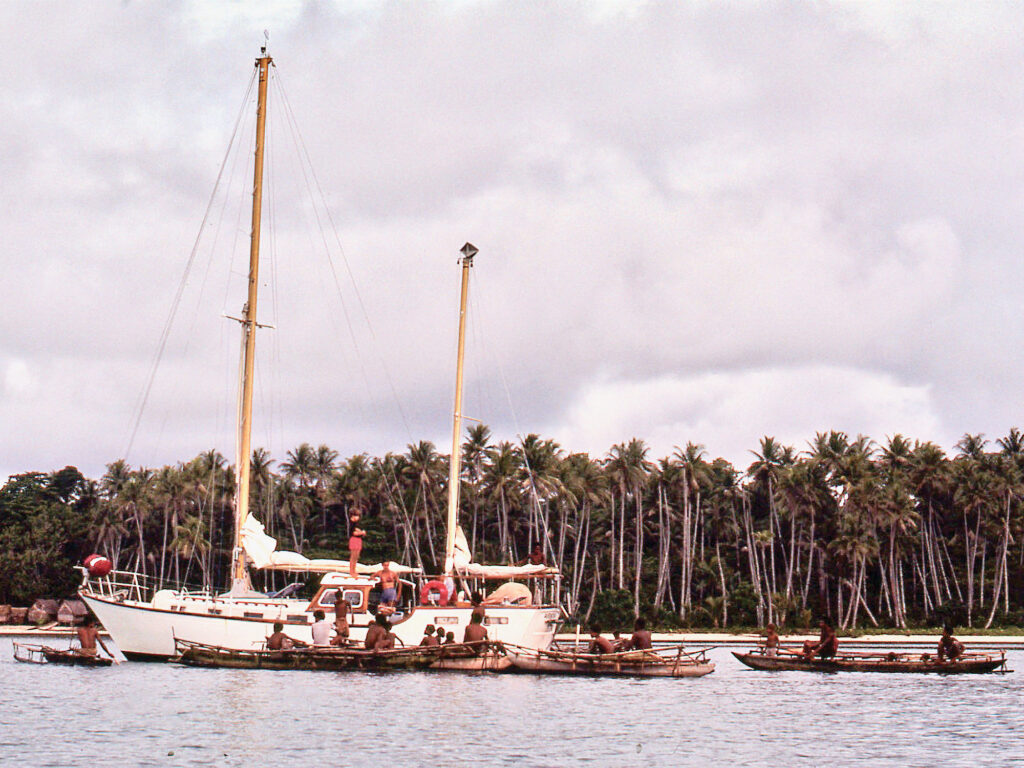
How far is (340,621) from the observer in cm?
4372

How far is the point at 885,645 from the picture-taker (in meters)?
77.8

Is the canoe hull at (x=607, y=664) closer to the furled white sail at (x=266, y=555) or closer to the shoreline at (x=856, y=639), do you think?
the furled white sail at (x=266, y=555)

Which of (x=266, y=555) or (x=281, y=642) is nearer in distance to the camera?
(x=281, y=642)

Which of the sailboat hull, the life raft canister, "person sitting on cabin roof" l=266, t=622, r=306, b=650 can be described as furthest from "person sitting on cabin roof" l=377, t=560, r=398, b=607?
the life raft canister

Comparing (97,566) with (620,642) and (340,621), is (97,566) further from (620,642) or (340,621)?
(620,642)

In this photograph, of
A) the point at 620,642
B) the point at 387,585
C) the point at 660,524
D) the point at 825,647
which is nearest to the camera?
the point at 620,642

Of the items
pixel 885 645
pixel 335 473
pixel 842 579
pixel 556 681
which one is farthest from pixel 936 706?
pixel 335 473

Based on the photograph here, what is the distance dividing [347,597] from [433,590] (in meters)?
4.09

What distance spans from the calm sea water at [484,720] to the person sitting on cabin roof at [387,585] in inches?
120

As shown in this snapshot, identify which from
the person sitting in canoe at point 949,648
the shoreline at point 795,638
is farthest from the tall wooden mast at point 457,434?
the shoreline at point 795,638

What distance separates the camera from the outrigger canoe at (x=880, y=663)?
152ft

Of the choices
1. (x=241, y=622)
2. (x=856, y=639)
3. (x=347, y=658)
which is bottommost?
(x=856, y=639)

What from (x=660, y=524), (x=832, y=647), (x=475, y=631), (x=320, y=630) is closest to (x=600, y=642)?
(x=475, y=631)

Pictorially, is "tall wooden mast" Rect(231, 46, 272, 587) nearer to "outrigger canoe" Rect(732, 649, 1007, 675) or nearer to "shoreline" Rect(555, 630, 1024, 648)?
"outrigger canoe" Rect(732, 649, 1007, 675)
